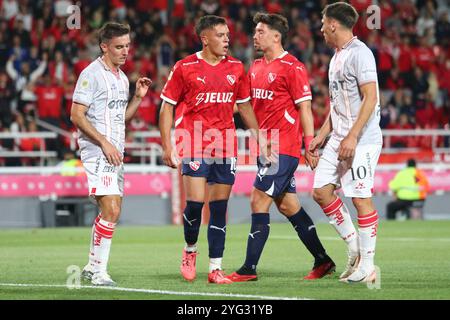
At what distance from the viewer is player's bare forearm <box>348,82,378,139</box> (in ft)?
32.3

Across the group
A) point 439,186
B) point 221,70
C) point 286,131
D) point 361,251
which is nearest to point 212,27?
point 221,70

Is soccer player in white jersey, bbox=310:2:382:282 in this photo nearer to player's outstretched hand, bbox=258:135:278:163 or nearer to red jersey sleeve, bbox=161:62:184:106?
player's outstretched hand, bbox=258:135:278:163

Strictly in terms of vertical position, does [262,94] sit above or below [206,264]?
above

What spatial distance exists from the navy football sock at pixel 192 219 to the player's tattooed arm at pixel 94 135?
89cm

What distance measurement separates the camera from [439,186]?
23516 millimetres

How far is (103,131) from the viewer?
1036cm

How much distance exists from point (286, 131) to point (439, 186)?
13313mm

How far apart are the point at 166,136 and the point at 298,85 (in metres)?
1.36

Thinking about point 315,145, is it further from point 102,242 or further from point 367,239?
point 102,242

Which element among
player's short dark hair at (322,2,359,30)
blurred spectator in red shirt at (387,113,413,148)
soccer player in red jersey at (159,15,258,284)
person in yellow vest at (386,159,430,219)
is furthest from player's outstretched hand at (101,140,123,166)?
blurred spectator in red shirt at (387,113,413,148)

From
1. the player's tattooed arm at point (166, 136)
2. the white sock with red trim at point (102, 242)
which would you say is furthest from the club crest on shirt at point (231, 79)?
the white sock with red trim at point (102, 242)

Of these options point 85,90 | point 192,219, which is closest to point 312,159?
point 192,219

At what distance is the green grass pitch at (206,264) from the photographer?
9.34 m
